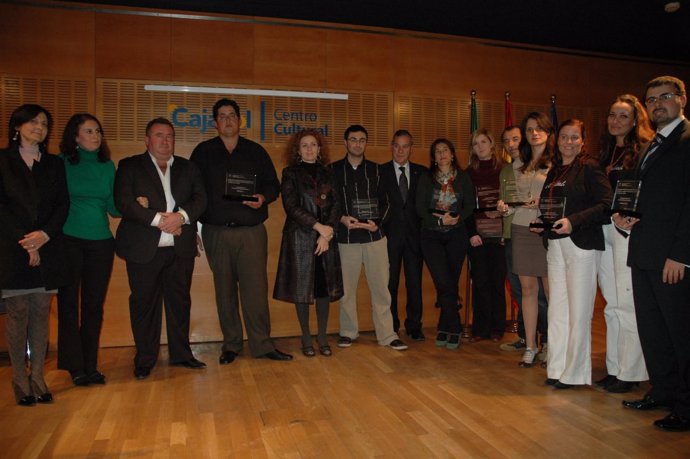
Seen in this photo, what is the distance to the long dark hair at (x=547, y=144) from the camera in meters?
3.59

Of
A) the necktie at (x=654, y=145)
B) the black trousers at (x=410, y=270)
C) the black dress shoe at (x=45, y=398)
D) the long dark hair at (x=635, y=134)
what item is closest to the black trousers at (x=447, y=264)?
the black trousers at (x=410, y=270)

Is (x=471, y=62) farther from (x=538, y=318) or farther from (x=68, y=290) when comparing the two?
(x=68, y=290)

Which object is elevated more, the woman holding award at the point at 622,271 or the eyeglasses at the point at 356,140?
the eyeglasses at the point at 356,140

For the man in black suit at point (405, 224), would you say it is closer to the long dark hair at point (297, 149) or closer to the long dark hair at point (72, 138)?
the long dark hair at point (297, 149)

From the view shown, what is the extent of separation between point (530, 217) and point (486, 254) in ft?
2.82

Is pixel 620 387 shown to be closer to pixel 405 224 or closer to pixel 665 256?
pixel 665 256

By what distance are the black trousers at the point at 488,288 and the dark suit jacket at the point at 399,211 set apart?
55 centimetres

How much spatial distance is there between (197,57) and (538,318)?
12.0ft

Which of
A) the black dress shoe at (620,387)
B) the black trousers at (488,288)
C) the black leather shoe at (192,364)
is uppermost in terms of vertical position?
the black trousers at (488,288)

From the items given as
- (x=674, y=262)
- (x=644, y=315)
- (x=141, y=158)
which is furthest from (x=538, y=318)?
(x=141, y=158)

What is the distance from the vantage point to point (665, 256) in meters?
2.71

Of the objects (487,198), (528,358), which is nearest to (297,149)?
(487,198)

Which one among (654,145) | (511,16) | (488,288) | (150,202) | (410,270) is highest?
(511,16)

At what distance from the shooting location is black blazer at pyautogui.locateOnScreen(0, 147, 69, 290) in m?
3.07
